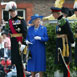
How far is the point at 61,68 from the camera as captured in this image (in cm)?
1081

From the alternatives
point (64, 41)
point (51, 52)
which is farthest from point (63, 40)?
point (51, 52)

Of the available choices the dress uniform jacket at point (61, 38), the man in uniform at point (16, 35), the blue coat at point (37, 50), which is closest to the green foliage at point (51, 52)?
the blue coat at point (37, 50)

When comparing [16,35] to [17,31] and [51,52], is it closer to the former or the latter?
[17,31]

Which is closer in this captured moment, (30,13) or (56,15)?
(56,15)

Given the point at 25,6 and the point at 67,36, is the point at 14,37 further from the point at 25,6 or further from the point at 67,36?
the point at 25,6

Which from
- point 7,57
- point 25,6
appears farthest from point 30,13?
point 7,57

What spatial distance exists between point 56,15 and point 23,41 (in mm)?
1039

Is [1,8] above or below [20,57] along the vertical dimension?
below

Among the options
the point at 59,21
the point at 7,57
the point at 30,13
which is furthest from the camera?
the point at 30,13

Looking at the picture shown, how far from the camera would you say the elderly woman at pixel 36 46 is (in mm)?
10938

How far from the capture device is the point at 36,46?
1096cm

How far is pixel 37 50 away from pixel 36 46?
99 mm

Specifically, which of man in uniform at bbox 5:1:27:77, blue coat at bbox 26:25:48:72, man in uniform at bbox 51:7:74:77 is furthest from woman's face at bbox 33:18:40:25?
man in uniform at bbox 51:7:74:77

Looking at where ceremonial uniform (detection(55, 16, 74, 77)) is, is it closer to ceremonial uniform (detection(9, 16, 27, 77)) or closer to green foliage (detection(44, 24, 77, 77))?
green foliage (detection(44, 24, 77, 77))
